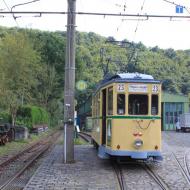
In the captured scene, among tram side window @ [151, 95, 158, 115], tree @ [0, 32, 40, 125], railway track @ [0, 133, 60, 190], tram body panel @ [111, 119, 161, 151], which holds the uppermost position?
tree @ [0, 32, 40, 125]

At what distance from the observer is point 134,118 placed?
16.3 meters

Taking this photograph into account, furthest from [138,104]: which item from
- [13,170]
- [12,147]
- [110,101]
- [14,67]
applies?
[14,67]

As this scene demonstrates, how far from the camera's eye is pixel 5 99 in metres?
37.1

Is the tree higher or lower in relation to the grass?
higher

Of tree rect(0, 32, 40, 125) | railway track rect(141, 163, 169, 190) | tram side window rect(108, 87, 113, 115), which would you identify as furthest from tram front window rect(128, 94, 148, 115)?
tree rect(0, 32, 40, 125)

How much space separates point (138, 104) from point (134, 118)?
1.82 feet

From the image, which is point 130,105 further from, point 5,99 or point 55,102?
point 55,102

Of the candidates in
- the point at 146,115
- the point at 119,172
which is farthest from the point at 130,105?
the point at 119,172

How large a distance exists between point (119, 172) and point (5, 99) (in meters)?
22.7

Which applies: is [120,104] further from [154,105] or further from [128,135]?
[154,105]

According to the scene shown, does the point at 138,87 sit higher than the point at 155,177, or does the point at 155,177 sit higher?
the point at 138,87

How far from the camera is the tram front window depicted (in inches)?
648

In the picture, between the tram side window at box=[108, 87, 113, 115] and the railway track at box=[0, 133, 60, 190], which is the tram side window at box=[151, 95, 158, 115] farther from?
the railway track at box=[0, 133, 60, 190]

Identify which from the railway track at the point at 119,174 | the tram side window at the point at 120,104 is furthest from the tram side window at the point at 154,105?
the railway track at the point at 119,174
